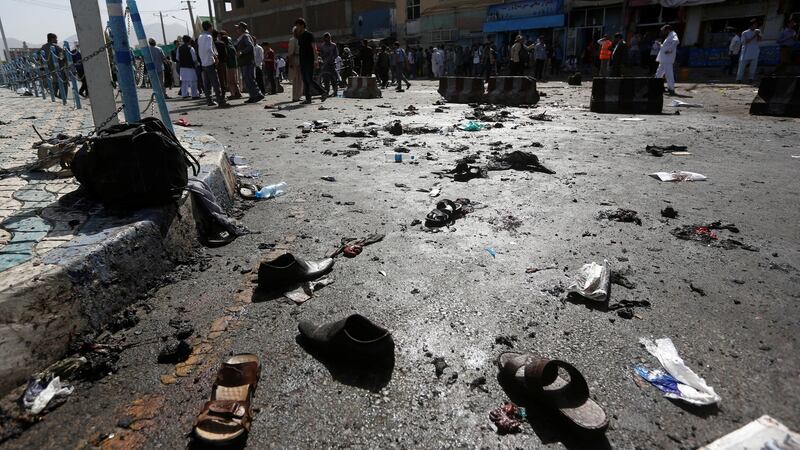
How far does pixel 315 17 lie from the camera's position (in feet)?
152

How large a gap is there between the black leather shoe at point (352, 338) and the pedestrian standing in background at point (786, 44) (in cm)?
2304

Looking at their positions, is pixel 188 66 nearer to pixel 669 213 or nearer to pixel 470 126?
pixel 470 126

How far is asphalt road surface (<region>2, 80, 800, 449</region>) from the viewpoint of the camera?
1.65 m

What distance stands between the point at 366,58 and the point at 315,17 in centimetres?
3229

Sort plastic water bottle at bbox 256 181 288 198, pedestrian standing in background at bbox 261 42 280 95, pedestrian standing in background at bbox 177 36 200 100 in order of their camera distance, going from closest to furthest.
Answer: plastic water bottle at bbox 256 181 288 198, pedestrian standing in background at bbox 177 36 200 100, pedestrian standing in background at bbox 261 42 280 95

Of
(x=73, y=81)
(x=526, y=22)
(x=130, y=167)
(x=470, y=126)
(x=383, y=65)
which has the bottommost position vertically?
(x=470, y=126)

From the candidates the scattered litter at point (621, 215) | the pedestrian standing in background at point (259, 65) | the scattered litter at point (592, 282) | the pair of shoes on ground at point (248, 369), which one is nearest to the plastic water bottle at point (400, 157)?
the scattered litter at point (621, 215)

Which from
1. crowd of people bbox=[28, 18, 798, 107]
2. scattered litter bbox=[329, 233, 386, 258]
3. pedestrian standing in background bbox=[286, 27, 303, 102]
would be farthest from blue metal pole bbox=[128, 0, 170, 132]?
pedestrian standing in background bbox=[286, 27, 303, 102]

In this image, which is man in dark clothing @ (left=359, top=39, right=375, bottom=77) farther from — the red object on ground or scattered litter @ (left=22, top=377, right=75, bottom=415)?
scattered litter @ (left=22, top=377, right=75, bottom=415)

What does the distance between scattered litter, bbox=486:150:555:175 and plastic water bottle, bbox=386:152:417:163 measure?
3.54 feet

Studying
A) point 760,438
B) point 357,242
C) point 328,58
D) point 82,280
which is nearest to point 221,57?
point 328,58

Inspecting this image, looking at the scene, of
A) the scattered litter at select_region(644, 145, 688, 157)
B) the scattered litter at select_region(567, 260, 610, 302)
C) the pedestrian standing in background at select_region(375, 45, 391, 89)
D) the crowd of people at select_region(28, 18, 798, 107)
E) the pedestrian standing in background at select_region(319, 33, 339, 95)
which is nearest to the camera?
the scattered litter at select_region(567, 260, 610, 302)

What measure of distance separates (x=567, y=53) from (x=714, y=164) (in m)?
24.7

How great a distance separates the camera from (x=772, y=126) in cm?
794
